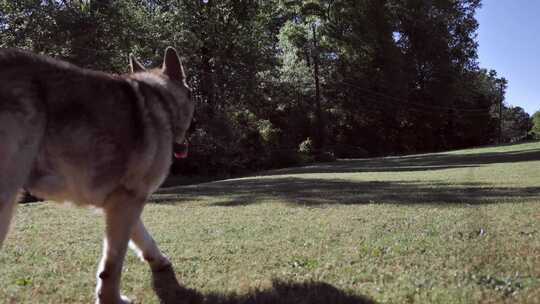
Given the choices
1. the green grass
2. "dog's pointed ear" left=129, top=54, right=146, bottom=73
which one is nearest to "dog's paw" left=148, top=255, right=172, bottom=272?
the green grass

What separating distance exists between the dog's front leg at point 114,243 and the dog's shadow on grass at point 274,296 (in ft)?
1.51

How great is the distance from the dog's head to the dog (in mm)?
361

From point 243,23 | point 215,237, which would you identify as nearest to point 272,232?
point 215,237

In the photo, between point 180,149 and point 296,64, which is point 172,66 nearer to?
point 180,149

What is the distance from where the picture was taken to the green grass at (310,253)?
13.1ft

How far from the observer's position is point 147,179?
12.2ft

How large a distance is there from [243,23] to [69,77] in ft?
110

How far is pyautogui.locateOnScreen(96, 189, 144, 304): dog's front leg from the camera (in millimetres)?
3572

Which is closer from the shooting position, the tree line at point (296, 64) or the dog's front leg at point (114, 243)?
the dog's front leg at point (114, 243)

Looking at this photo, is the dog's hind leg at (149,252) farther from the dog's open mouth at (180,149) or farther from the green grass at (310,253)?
the dog's open mouth at (180,149)

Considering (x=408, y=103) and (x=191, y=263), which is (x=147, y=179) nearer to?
(x=191, y=263)

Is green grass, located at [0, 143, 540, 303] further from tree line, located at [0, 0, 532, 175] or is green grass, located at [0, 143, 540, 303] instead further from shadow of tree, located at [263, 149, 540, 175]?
tree line, located at [0, 0, 532, 175]

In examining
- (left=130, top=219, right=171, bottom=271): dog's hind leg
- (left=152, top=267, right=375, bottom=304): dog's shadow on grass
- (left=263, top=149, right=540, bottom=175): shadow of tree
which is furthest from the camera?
(left=263, top=149, right=540, bottom=175): shadow of tree

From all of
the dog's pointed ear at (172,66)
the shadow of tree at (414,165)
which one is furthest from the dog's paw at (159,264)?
the shadow of tree at (414,165)
